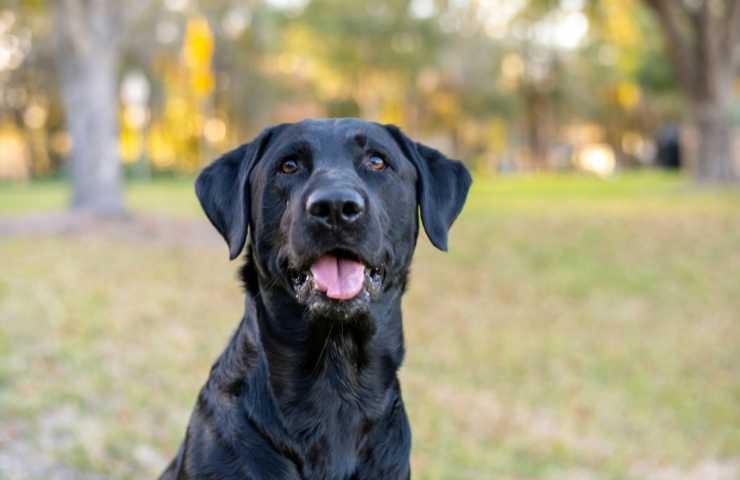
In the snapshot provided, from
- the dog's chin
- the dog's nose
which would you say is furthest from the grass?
the dog's nose

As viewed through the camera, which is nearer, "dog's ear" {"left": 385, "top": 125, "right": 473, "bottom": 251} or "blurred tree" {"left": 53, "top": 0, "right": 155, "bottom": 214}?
"dog's ear" {"left": 385, "top": 125, "right": 473, "bottom": 251}

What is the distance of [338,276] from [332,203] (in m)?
0.32

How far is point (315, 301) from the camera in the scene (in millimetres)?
3584

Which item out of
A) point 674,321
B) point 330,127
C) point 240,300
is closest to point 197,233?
point 240,300

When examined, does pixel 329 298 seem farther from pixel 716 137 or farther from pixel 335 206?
pixel 716 137

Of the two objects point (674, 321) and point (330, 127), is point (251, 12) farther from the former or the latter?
point (330, 127)

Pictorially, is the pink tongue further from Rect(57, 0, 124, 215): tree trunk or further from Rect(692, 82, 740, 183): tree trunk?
Rect(692, 82, 740, 183): tree trunk

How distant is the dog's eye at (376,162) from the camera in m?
3.93

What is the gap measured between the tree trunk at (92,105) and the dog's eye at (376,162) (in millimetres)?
12502

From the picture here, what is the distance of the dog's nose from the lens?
3447 mm

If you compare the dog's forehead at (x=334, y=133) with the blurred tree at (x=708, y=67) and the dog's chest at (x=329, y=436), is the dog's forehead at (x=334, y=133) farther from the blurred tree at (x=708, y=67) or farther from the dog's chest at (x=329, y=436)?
the blurred tree at (x=708, y=67)

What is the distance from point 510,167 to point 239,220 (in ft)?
222

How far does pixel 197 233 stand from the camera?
1600 cm

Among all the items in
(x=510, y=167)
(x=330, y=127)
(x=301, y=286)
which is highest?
(x=330, y=127)
